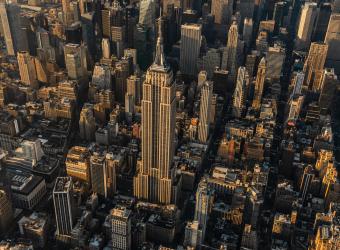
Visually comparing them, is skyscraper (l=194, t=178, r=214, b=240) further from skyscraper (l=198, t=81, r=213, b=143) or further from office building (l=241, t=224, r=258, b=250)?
skyscraper (l=198, t=81, r=213, b=143)

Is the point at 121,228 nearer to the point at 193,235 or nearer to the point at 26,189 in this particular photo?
the point at 193,235

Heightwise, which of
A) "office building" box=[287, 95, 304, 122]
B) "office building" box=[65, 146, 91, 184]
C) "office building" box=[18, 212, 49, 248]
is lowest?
"office building" box=[18, 212, 49, 248]

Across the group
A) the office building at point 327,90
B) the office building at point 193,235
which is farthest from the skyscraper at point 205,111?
the office building at point 327,90

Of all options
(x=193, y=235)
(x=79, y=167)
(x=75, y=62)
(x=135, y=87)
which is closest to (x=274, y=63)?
(x=135, y=87)

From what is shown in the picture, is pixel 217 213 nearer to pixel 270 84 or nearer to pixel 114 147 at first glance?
pixel 114 147

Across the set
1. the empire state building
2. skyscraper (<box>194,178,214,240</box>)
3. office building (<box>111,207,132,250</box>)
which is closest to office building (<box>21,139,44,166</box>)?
the empire state building

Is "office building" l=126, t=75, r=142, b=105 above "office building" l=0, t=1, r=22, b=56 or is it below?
below
